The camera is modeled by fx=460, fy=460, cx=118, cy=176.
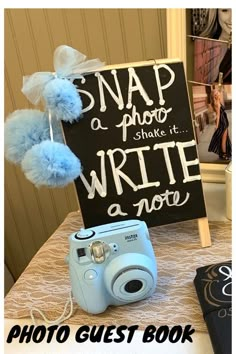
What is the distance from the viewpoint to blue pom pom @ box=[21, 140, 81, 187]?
750mm

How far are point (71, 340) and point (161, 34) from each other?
78 centimetres

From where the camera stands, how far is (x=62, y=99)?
78 cm

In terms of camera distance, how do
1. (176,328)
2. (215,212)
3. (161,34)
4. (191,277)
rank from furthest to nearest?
(161,34) < (215,212) < (191,277) < (176,328)

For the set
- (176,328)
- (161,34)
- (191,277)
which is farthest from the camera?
(161,34)

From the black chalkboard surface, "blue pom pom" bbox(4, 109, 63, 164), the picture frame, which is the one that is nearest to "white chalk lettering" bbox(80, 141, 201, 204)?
the black chalkboard surface

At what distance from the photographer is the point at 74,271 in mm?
700

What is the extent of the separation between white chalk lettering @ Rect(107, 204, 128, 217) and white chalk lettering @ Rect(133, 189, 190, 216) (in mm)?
30

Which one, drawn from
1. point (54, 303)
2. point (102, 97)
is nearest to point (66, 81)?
point (102, 97)

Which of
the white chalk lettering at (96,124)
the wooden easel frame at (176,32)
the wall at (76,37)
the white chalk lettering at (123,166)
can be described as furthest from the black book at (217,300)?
the wall at (76,37)

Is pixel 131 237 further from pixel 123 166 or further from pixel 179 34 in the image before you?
pixel 179 34

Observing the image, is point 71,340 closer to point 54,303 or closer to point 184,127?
Result: point 54,303

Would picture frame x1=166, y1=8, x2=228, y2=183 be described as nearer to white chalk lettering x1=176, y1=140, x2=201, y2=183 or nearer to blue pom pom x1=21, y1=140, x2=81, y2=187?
white chalk lettering x1=176, y1=140, x2=201, y2=183

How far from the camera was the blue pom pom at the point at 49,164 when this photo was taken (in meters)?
0.75
